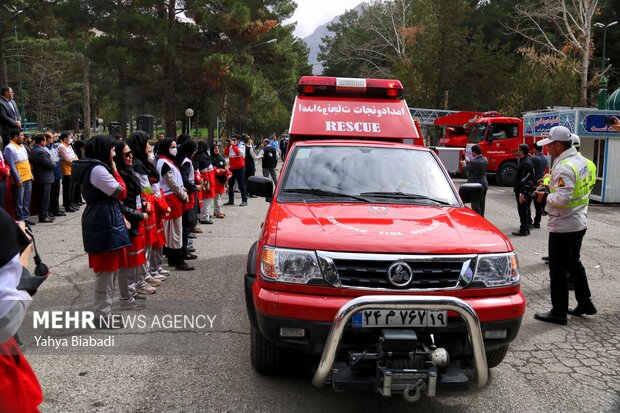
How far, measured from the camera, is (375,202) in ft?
14.0

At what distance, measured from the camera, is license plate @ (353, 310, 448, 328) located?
10.3 ft

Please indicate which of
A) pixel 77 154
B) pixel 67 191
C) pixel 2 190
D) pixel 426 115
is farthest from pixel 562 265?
pixel 426 115

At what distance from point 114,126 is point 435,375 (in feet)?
59.2

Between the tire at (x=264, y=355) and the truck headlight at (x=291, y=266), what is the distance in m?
0.59

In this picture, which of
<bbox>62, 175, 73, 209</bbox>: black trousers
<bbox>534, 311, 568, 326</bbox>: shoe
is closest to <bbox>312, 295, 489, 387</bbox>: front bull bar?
<bbox>534, 311, 568, 326</bbox>: shoe

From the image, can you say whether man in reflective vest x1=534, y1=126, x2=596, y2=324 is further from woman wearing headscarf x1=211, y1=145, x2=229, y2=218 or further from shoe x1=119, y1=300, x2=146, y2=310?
woman wearing headscarf x1=211, y1=145, x2=229, y2=218

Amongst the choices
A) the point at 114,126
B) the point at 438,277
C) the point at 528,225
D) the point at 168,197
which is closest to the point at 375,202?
the point at 438,277

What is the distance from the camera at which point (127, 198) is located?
5.35m

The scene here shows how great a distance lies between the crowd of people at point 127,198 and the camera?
4828mm

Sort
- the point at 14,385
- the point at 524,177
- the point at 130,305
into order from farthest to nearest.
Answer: the point at 524,177, the point at 130,305, the point at 14,385

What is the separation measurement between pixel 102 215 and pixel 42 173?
6.93 m

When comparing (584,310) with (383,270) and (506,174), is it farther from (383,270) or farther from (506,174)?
(506,174)

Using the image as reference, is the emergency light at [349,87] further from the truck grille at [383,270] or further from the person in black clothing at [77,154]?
the person in black clothing at [77,154]

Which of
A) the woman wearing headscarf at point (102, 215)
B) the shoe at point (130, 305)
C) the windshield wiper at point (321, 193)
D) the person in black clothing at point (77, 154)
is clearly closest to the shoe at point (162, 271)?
the shoe at point (130, 305)
